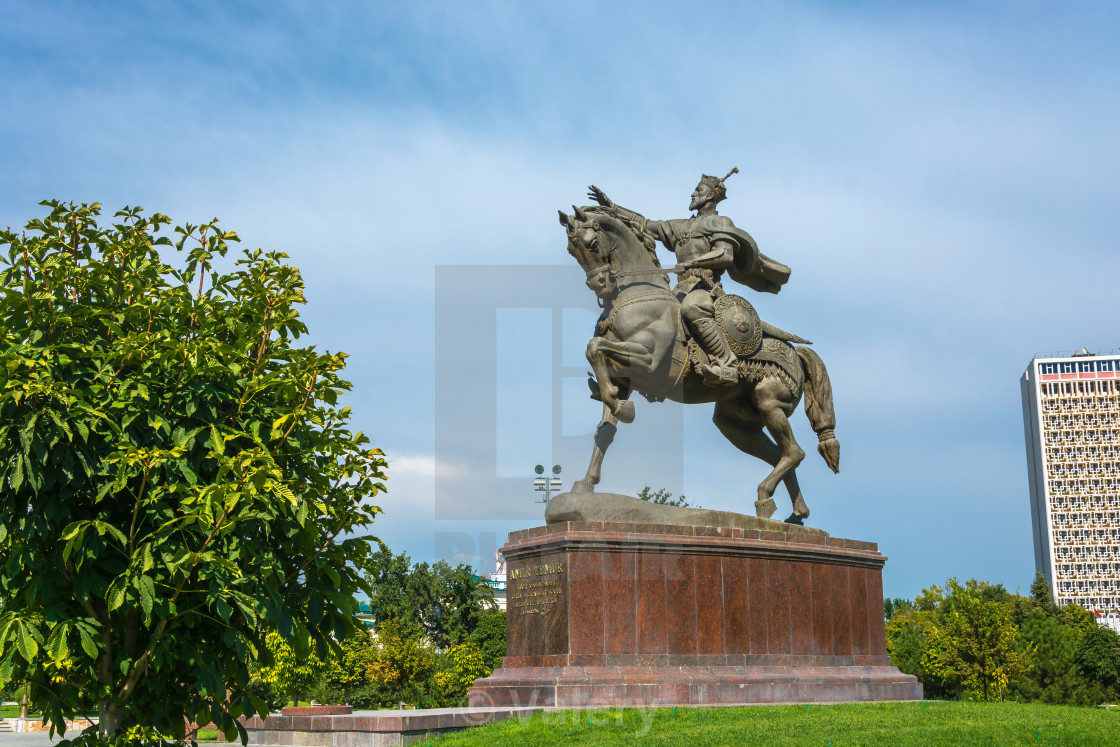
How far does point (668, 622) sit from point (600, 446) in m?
2.34

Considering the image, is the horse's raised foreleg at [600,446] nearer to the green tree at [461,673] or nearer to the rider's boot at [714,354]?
the rider's boot at [714,354]

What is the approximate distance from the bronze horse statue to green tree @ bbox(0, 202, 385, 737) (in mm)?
6151

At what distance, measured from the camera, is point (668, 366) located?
1376 cm

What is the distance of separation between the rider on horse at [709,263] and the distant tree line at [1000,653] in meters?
19.9

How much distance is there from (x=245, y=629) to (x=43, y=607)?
1.23m

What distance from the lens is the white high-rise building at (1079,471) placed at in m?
132

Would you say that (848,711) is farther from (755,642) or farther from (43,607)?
(43,607)

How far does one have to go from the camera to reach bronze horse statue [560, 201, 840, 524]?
13.3 metres

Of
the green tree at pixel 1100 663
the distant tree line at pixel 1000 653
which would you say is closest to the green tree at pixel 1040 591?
the distant tree line at pixel 1000 653

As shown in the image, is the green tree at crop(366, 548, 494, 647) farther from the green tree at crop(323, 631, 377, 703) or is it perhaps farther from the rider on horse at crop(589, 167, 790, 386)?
the rider on horse at crop(589, 167, 790, 386)

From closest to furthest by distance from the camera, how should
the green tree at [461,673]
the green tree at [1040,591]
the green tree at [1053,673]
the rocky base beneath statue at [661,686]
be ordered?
the rocky base beneath statue at [661,686], the green tree at [461,673], the green tree at [1053,673], the green tree at [1040,591]

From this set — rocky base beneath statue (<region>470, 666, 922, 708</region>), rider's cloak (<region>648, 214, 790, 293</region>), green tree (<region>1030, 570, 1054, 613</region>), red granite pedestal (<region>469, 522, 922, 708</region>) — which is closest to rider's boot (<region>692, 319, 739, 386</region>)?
rider's cloak (<region>648, 214, 790, 293</region>)

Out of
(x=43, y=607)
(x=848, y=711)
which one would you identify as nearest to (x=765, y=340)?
(x=848, y=711)

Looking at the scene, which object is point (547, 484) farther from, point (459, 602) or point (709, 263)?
point (459, 602)
